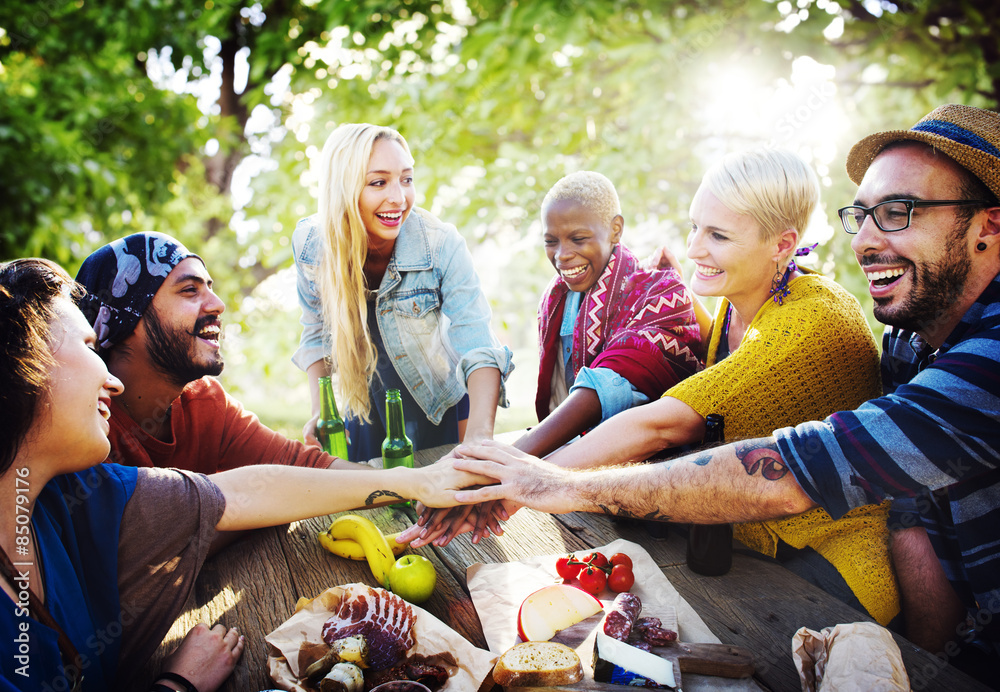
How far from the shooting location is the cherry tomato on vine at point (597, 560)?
182cm

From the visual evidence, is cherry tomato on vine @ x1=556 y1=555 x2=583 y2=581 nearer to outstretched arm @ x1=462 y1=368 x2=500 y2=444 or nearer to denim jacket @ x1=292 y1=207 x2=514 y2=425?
outstretched arm @ x1=462 y1=368 x2=500 y2=444

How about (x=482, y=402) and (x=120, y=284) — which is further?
(x=482, y=402)

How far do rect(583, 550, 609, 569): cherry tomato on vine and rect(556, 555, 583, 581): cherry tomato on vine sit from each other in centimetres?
3

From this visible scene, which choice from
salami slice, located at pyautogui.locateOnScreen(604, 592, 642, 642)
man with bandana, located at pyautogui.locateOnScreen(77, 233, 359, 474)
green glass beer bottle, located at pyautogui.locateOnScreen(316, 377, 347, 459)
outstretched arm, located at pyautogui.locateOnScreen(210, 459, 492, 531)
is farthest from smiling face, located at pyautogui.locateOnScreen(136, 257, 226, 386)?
salami slice, located at pyautogui.locateOnScreen(604, 592, 642, 642)

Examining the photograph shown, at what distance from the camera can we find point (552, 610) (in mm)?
1599

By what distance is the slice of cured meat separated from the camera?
58.4 inches

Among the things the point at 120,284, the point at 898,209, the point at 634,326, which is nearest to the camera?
the point at 898,209

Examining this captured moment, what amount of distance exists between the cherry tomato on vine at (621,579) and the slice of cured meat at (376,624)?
0.57 metres

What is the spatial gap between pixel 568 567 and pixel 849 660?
755 millimetres

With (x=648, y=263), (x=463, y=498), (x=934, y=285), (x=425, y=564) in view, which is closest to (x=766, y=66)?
(x=648, y=263)

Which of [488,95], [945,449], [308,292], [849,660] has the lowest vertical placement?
[849,660]

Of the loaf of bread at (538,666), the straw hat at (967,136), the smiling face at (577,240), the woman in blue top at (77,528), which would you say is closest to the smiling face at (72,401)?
the woman in blue top at (77,528)

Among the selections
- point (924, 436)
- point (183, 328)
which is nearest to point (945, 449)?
point (924, 436)

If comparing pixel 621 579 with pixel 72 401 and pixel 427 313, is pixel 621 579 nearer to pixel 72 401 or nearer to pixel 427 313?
pixel 72 401
